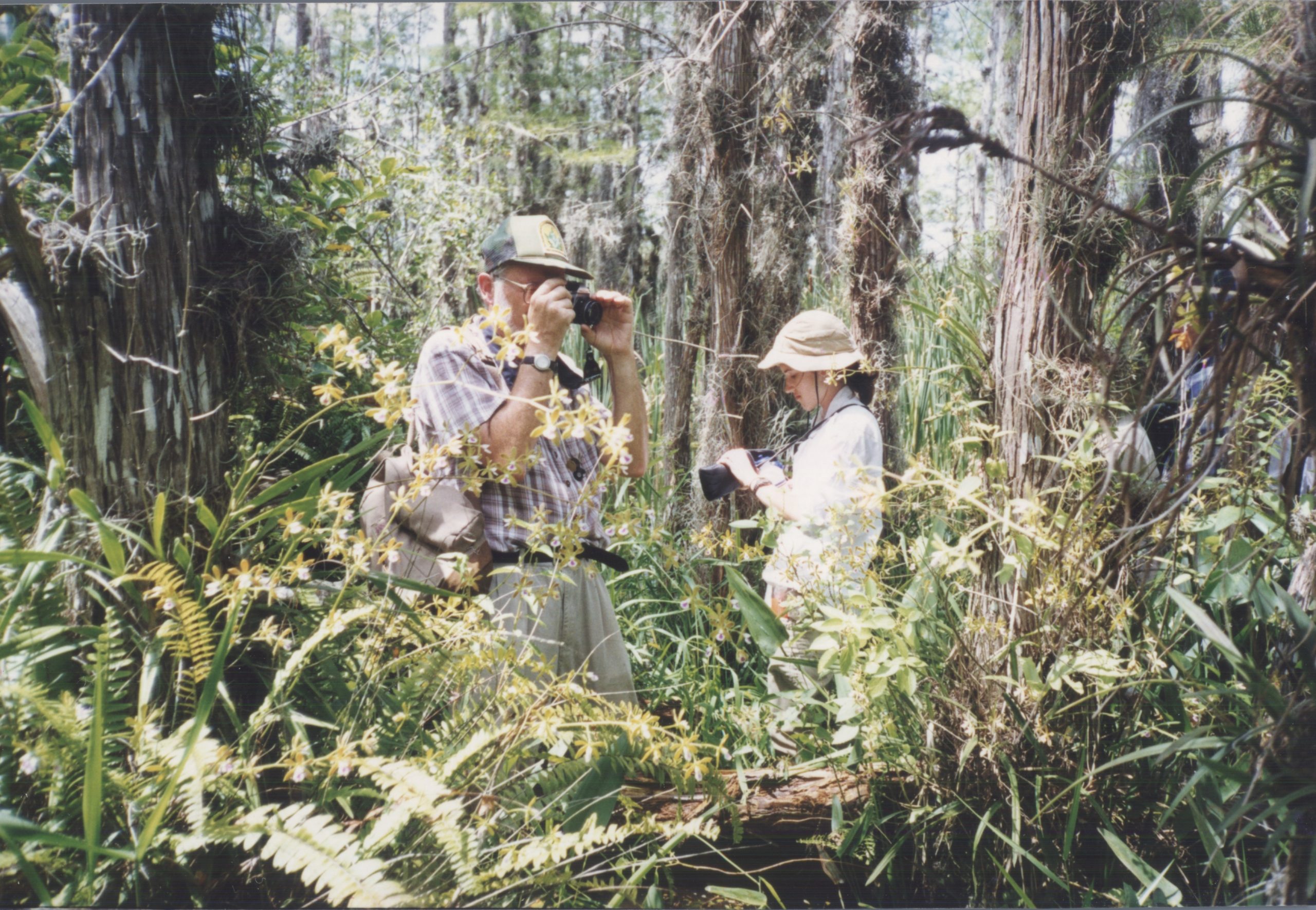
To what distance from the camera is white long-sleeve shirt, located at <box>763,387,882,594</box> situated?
6.25 feet

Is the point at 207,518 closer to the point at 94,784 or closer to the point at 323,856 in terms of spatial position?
the point at 94,784

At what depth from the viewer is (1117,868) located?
1.75 meters

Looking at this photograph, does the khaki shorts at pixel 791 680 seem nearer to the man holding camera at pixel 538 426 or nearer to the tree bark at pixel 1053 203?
the man holding camera at pixel 538 426

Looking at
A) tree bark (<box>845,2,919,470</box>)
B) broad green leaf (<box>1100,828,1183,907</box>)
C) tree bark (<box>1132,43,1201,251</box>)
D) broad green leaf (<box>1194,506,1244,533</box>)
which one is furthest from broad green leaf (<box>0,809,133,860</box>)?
tree bark (<box>845,2,919,470</box>)

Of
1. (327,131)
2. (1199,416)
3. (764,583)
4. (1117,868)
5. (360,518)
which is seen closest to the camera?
(1199,416)

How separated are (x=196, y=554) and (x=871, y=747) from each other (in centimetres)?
144

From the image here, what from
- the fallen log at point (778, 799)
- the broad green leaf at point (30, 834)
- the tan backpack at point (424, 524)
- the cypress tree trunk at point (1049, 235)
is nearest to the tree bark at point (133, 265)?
the tan backpack at point (424, 524)

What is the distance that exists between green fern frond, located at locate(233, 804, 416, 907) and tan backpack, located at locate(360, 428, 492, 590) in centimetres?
55

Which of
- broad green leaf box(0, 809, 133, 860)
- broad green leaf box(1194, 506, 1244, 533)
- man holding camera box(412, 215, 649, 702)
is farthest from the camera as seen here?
broad green leaf box(1194, 506, 1244, 533)

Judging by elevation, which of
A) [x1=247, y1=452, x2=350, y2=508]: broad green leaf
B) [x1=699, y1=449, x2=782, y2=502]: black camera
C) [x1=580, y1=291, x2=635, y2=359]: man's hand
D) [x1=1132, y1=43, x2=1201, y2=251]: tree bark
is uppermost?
[x1=1132, y1=43, x2=1201, y2=251]: tree bark

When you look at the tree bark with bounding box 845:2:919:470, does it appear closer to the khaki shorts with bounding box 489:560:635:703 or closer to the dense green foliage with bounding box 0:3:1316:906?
the dense green foliage with bounding box 0:3:1316:906

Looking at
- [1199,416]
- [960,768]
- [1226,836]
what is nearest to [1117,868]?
[1226,836]

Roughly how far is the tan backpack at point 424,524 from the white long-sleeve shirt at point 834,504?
2.28 feet

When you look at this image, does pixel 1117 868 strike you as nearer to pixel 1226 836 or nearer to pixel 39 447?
pixel 1226 836
